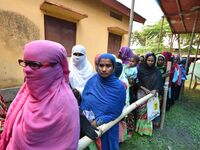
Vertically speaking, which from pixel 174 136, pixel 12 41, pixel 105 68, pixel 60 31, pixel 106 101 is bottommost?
pixel 174 136

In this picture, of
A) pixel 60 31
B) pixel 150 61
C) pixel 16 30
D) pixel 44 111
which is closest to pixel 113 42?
pixel 60 31

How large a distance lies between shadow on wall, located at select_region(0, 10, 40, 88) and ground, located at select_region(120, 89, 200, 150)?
2.53 m

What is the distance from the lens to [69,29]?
436cm

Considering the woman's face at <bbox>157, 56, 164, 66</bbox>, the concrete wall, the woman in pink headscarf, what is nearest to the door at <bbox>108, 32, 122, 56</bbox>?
the concrete wall

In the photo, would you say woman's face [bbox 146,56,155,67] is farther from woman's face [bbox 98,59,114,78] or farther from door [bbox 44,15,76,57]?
door [bbox 44,15,76,57]

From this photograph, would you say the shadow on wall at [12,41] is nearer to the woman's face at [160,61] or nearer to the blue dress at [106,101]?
the blue dress at [106,101]

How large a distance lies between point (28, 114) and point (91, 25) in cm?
447

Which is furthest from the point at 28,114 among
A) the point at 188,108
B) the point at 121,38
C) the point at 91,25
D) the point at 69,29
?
the point at 121,38

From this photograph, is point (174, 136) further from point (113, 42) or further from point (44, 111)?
point (113, 42)

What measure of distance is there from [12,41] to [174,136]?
3.71 metres

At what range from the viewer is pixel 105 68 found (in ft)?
5.68

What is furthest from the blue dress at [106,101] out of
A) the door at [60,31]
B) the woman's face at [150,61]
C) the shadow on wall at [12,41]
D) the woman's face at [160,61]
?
the door at [60,31]

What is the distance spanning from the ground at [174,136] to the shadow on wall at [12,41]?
253cm

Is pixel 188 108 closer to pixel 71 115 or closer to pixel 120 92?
pixel 120 92
